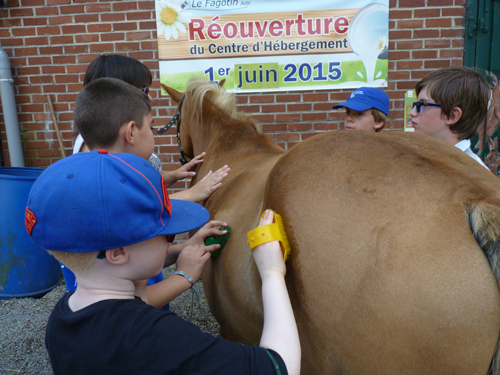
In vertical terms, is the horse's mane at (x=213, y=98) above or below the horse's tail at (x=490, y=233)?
above

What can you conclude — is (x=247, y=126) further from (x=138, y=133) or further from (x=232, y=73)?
(x=232, y=73)

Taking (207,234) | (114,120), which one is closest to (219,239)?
(207,234)

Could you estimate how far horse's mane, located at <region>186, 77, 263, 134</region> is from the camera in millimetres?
2801

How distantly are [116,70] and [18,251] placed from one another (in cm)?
220

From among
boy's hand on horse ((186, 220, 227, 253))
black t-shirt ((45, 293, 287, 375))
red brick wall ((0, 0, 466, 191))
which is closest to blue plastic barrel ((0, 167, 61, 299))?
red brick wall ((0, 0, 466, 191))

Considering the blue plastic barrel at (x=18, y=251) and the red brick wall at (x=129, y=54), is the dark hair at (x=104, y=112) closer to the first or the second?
the blue plastic barrel at (x=18, y=251)

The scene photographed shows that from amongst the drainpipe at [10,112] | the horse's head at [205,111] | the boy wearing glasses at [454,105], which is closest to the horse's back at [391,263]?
the boy wearing glasses at [454,105]

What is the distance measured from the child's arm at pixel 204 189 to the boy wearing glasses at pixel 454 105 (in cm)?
116

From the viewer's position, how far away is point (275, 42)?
4129 millimetres

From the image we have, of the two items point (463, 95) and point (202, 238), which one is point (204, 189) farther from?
point (463, 95)

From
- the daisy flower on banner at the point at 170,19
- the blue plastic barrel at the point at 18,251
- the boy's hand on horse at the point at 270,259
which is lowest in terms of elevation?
the blue plastic barrel at the point at 18,251

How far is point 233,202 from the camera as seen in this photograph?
1.89 metres

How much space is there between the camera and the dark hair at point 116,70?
2250mm

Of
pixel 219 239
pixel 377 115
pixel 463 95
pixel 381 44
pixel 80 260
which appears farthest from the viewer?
pixel 381 44
